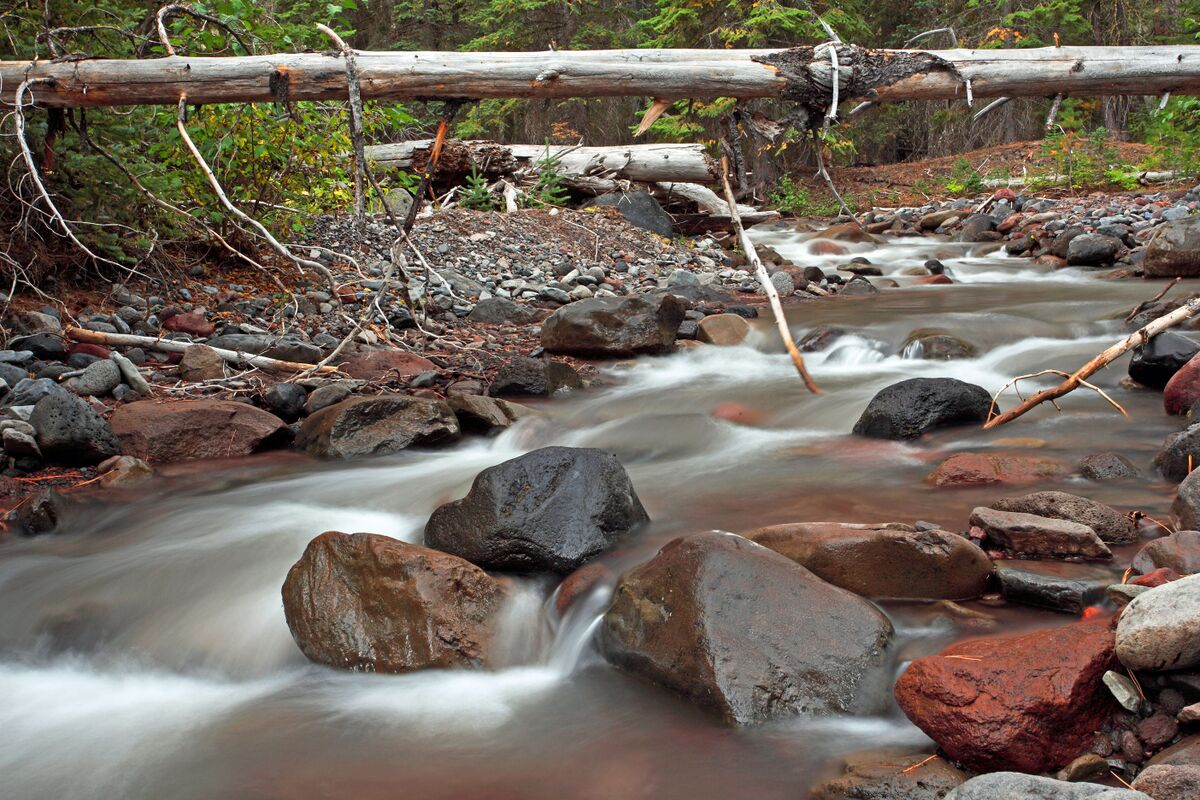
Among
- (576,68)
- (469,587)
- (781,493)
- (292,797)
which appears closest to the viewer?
(292,797)

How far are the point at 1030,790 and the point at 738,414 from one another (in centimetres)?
483

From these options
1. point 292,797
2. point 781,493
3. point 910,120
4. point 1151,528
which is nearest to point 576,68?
point 781,493

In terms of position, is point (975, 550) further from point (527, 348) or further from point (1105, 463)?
point (527, 348)

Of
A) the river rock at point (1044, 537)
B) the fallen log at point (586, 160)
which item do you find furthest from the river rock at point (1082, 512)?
the fallen log at point (586, 160)

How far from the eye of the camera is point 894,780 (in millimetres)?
2674

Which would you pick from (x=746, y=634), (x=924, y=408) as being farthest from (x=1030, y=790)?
(x=924, y=408)

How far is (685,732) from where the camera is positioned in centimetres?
311

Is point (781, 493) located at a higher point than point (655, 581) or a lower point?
lower

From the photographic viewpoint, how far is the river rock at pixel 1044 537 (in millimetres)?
3672

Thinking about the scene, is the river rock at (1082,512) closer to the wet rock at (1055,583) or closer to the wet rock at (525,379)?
the wet rock at (1055,583)

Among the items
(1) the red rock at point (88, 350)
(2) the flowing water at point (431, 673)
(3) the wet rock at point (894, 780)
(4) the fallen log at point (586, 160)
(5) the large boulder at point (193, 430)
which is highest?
(4) the fallen log at point (586, 160)

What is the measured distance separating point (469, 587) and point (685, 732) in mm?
1128

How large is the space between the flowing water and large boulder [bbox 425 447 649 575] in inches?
5.5

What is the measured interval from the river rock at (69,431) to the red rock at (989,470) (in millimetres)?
4749
